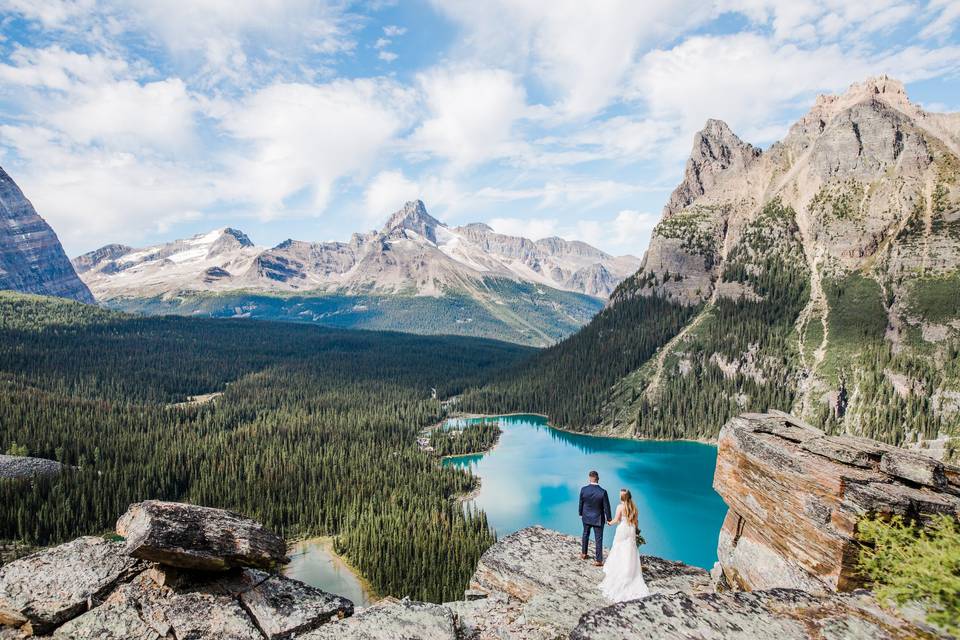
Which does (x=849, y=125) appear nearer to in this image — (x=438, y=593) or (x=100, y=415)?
(x=438, y=593)

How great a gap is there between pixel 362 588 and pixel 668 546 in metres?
41.6

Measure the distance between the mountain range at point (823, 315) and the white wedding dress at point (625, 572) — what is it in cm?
11159

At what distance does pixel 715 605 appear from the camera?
1107cm

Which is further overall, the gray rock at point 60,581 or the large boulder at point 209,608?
the gray rock at point 60,581

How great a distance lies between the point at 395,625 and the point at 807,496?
1403cm

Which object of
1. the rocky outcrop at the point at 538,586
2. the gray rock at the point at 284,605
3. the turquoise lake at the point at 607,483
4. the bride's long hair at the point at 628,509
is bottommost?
the turquoise lake at the point at 607,483

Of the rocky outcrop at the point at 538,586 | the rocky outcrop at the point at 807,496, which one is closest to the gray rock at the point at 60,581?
the rocky outcrop at the point at 538,586

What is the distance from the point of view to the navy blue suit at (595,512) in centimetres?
1925

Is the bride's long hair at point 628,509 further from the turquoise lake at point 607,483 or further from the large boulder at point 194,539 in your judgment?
the turquoise lake at point 607,483

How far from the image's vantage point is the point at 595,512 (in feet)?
63.8

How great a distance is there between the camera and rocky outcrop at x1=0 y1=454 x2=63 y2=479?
82812mm

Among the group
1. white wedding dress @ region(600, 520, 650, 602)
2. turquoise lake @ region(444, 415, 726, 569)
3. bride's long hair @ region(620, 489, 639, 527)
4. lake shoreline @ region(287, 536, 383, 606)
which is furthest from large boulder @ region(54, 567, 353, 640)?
turquoise lake @ region(444, 415, 726, 569)

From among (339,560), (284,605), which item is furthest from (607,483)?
(284,605)

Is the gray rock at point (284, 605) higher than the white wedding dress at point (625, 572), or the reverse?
the white wedding dress at point (625, 572)
